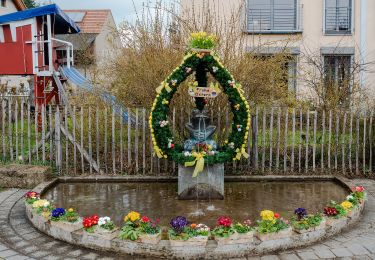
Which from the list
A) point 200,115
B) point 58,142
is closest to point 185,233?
point 200,115

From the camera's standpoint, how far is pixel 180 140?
9617 millimetres

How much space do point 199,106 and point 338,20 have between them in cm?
1482

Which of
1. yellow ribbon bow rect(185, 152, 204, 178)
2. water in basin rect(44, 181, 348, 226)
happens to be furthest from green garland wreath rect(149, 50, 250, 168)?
water in basin rect(44, 181, 348, 226)

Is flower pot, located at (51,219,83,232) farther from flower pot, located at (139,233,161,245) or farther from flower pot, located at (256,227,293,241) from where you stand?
flower pot, located at (256,227,293,241)

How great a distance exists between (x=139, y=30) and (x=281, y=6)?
12284 mm

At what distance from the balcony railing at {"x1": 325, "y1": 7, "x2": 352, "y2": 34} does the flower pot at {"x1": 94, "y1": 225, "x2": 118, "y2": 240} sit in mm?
17487

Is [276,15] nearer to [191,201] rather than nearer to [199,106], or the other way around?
[199,106]

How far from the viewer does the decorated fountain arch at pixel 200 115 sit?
7504 mm

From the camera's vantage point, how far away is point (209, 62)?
752cm

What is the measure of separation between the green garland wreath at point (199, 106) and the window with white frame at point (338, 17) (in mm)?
14351

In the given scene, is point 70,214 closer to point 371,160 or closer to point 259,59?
point 259,59

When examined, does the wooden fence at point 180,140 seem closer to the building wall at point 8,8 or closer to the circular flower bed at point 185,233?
the circular flower bed at point 185,233

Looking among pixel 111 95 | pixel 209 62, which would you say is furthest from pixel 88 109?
pixel 209 62

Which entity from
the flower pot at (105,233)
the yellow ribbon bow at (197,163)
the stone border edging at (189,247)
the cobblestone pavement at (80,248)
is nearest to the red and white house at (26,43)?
the yellow ribbon bow at (197,163)
